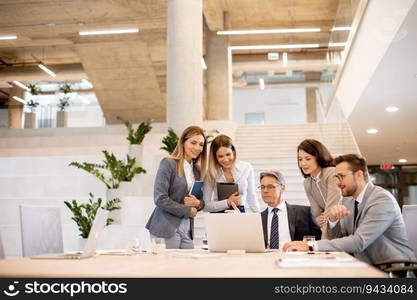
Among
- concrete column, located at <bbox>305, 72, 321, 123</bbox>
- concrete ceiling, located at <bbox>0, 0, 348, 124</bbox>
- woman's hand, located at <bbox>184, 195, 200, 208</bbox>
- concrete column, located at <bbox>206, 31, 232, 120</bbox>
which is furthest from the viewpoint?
concrete column, located at <bbox>305, 72, 321, 123</bbox>

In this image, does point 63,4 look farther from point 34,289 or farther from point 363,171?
point 34,289

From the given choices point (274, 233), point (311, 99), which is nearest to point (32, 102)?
point (311, 99)

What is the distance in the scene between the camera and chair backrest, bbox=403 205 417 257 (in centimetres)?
336

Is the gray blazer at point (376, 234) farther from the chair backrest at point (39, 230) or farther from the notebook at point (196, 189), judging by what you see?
the chair backrest at point (39, 230)

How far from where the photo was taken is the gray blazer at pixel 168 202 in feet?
12.2

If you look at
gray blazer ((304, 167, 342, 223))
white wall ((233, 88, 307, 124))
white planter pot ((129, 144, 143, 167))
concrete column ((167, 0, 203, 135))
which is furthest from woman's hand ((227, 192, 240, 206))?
white wall ((233, 88, 307, 124))

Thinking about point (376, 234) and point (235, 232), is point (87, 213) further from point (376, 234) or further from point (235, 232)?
point (376, 234)

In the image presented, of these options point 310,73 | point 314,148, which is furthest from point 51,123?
point 314,148

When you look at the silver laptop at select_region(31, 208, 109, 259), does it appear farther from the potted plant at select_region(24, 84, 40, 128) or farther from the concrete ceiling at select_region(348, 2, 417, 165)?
the potted plant at select_region(24, 84, 40, 128)

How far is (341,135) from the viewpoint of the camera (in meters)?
11.4

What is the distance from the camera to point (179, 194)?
3.89 metres

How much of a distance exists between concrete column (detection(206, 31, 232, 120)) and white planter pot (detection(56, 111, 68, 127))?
411 centimetres

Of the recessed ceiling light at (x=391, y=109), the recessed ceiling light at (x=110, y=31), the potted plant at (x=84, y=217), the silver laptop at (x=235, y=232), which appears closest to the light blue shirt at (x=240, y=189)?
the silver laptop at (x=235, y=232)

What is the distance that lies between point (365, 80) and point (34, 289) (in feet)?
26.3
